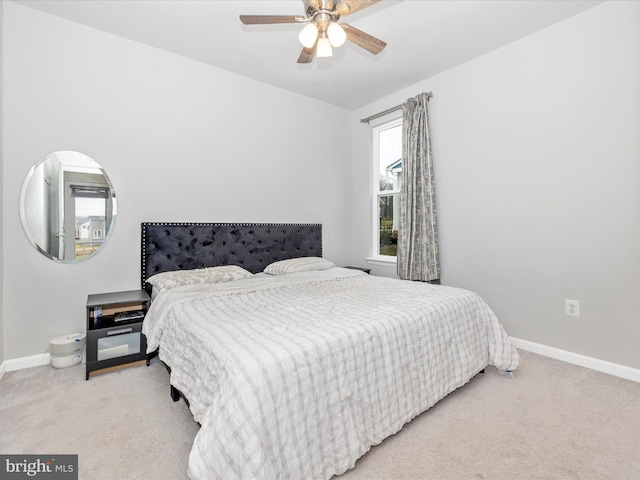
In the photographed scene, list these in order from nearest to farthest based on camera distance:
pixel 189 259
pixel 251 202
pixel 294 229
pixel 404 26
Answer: pixel 404 26, pixel 189 259, pixel 251 202, pixel 294 229

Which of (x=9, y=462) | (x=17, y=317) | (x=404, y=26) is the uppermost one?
(x=404, y=26)

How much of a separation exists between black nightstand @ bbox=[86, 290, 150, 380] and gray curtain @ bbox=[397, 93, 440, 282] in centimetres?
270

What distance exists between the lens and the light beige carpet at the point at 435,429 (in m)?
1.48

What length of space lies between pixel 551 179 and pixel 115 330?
12.5 feet

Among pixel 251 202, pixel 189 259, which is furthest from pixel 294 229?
pixel 189 259

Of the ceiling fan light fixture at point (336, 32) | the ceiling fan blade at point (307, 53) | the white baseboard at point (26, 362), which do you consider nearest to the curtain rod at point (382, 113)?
the ceiling fan blade at point (307, 53)

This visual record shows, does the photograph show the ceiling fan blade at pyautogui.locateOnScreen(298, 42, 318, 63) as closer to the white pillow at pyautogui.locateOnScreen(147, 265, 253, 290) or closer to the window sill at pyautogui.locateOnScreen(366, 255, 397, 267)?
the white pillow at pyautogui.locateOnScreen(147, 265, 253, 290)

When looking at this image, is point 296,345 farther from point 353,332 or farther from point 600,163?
point 600,163

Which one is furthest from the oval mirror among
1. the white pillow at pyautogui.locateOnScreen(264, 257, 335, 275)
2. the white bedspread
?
the white pillow at pyautogui.locateOnScreen(264, 257, 335, 275)

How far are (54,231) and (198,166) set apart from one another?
4.42 feet

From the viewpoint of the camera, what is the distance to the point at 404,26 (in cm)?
263

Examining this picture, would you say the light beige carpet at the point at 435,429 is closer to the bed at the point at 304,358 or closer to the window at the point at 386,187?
the bed at the point at 304,358

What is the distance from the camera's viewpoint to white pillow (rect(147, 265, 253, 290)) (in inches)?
101

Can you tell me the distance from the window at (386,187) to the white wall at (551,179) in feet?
2.36
